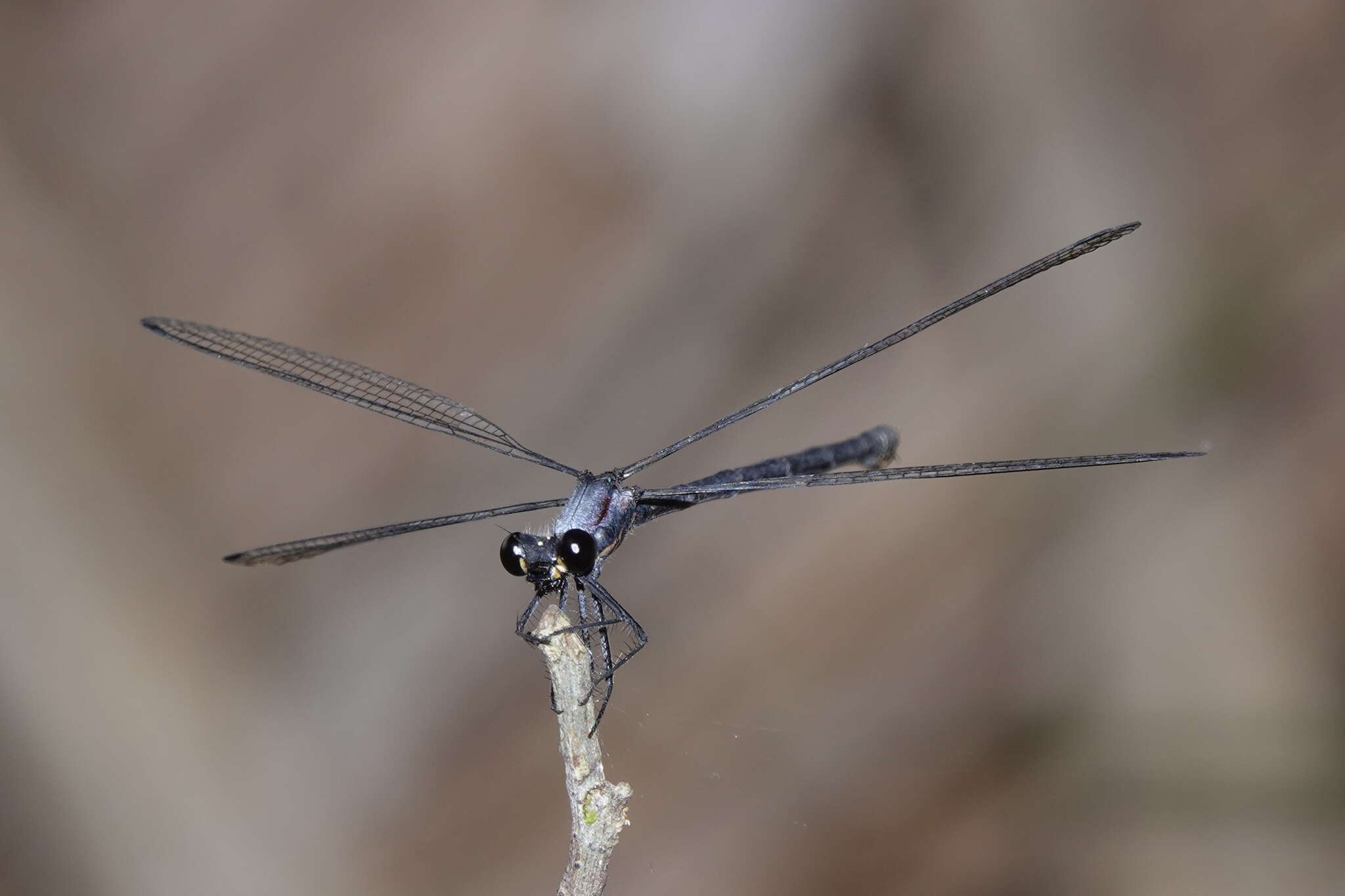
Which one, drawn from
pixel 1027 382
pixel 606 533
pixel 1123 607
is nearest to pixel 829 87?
pixel 1027 382

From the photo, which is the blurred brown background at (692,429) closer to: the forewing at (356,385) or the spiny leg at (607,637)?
the forewing at (356,385)

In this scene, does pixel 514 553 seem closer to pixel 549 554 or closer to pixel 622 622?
pixel 549 554

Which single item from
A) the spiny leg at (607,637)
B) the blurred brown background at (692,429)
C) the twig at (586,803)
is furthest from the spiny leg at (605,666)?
the blurred brown background at (692,429)

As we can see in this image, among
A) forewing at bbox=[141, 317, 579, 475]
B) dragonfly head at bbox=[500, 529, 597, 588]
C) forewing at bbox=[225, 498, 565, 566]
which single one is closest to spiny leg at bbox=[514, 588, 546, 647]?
dragonfly head at bbox=[500, 529, 597, 588]

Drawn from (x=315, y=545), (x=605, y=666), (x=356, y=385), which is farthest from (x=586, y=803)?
(x=356, y=385)

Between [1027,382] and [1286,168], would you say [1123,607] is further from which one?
[1286,168]
